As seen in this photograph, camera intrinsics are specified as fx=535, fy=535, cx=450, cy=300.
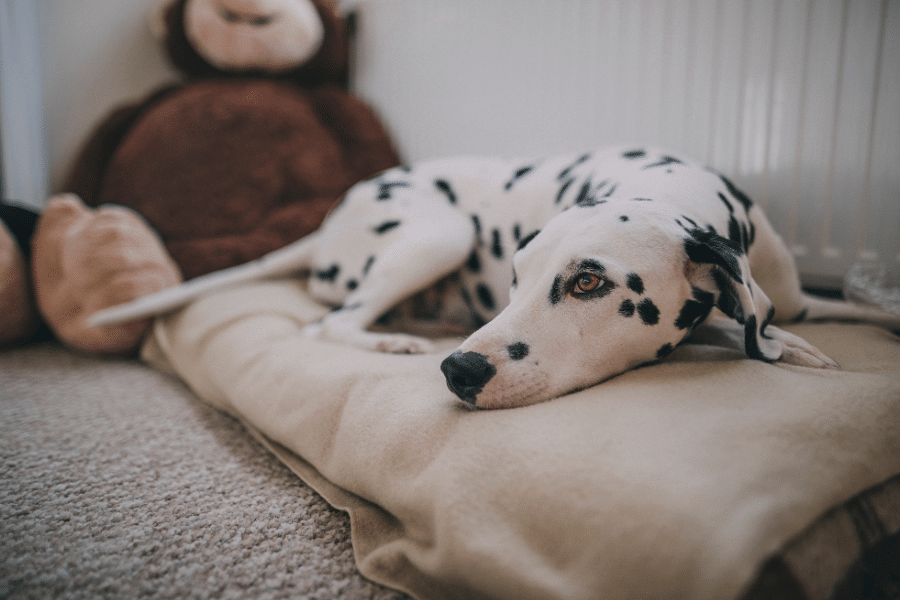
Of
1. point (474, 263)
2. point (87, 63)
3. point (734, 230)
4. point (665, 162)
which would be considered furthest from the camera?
point (87, 63)

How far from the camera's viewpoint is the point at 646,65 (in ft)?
5.88

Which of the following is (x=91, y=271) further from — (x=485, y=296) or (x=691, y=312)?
(x=691, y=312)

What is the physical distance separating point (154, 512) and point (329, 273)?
3.05ft

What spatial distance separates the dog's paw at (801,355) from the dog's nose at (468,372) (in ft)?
1.83

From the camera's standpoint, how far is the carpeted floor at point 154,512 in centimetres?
75

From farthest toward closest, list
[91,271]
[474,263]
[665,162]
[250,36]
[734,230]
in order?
1. [250,36]
2. [91,271]
3. [474,263]
4. [665,162]
5. [734,230]

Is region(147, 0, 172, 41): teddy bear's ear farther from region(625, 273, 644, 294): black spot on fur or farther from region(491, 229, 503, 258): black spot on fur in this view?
region(625, 273, 644, 294): black spot on fur

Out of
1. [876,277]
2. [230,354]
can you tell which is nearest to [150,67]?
[230,354]

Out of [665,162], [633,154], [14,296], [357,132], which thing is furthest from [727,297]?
[14,296]

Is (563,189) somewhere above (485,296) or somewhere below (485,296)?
above

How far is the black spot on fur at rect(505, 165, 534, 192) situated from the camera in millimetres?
1659

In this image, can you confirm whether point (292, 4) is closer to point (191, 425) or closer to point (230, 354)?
point (230, 354)

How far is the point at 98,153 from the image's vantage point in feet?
7.82

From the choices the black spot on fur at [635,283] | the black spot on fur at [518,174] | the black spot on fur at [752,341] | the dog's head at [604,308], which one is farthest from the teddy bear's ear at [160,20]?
the black spot on fur at [752,341]
